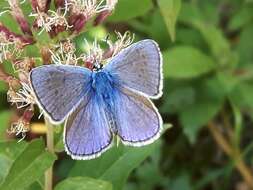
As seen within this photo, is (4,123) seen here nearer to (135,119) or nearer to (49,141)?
(49,141)

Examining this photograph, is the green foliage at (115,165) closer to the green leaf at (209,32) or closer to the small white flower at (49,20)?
the small white flower at (49,20)

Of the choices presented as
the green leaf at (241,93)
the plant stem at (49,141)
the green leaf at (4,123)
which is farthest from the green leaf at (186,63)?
the plant stem at (49,141)

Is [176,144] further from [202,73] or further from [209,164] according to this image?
[202,73]

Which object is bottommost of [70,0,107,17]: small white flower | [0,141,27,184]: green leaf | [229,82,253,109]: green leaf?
[229,82,253,109]: green leaf

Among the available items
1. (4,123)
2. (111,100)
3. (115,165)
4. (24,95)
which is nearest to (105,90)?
(111,100)

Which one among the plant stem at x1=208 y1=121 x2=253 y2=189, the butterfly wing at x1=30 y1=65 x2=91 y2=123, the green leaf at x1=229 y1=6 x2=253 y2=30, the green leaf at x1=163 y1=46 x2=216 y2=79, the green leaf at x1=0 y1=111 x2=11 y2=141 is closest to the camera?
the butterfly wing at x1=30 y1=65 x2=91 y2=123

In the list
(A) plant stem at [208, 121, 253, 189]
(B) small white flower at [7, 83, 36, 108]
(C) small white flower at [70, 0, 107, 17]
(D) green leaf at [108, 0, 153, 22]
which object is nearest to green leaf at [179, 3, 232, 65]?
(A) plant stem at [208, 121, 253, 189]

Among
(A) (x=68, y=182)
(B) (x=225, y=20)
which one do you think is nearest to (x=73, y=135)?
(A) (x=68, y=182)

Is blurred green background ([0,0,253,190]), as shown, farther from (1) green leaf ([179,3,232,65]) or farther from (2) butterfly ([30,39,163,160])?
(2) butterfly ([30,39,163,160])
